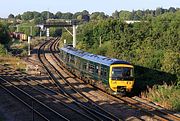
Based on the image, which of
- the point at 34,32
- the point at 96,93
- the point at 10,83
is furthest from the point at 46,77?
the point at 34,32

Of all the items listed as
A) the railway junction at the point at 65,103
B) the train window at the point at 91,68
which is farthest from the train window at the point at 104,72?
the train window at the point at 91,68

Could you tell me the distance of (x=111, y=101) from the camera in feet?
85.6

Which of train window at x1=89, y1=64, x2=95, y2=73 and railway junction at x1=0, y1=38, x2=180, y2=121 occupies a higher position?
train window at x1=89, y1=64, x2=95, y2=73

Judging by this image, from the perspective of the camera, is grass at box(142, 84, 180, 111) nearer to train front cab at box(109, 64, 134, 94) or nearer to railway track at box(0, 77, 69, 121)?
train front cab at box(109, 64, 134, 94)

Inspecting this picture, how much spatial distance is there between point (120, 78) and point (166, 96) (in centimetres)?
331

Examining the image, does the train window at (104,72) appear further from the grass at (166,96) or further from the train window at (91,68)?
the grass at (166,96)

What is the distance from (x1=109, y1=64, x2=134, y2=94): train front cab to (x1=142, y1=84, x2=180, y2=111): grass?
4.33ft

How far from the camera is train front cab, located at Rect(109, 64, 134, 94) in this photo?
2752cm

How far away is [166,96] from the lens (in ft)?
85.0

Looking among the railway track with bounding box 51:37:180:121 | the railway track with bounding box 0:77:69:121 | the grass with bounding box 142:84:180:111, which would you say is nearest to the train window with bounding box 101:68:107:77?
the railway track with bounding box 51:37:180:121

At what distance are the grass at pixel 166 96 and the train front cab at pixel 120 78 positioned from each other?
1.32m

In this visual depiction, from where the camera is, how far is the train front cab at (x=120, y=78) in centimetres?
2752

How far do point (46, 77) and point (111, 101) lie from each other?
14.1 m

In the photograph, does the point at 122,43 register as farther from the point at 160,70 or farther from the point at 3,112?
the point at 3,112
